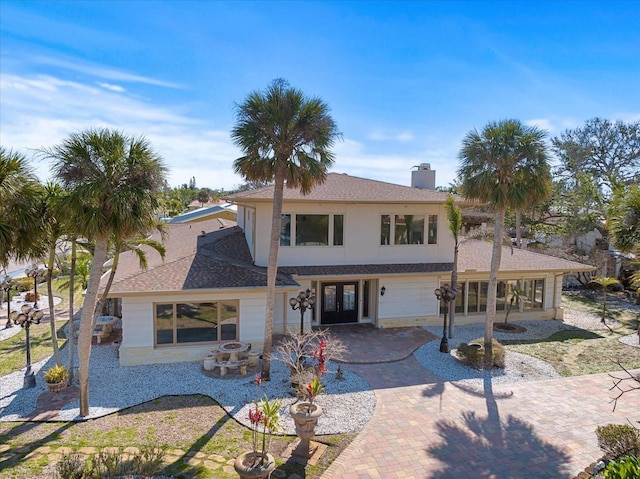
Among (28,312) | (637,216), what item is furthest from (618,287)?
(28,312)

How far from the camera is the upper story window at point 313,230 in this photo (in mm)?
17766

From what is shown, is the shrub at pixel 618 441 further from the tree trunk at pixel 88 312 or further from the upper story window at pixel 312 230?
the upper story window at pixel 312 230

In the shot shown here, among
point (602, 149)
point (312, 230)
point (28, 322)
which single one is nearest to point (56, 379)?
point (28, 322)

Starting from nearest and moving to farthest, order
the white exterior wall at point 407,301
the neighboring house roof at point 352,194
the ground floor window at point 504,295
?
the neighboring house roof at point 352,194 → the white exterior wall at point 407,301 → the ground floor window at point 504,295

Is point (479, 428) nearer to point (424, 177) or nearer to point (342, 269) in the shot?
point (342, 269)

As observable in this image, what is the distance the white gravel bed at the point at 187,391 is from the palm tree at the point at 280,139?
202 cm

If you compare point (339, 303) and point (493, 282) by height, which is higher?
point (493, 282)

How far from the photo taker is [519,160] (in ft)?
45.3

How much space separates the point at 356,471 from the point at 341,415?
2.29 m

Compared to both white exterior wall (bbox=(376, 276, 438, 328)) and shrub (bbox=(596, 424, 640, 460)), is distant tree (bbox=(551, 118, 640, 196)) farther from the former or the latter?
shrub (bbox=(596, 424, 640, 460))

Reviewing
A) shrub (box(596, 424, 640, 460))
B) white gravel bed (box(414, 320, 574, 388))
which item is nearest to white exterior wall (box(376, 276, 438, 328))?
white gravel bed (box(414, 320, 574, 388))

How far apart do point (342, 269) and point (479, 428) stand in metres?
8.89

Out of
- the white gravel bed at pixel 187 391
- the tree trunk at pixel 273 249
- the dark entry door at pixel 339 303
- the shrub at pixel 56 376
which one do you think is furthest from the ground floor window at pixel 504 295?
the shrub at pixel 56 376

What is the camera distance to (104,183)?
9.15 meters
